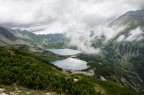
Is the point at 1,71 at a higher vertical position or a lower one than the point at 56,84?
higher

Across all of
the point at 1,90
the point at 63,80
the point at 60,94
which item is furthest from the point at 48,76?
the point at 1,90

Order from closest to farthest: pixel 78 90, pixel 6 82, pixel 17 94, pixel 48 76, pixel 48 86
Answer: pixel 17 94
pixel 6 82
pixel 48 86
pixel 78 90
pixel 48 76

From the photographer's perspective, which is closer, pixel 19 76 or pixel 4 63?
pixel 19 76

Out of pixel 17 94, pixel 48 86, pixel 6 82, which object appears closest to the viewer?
pixel 17 94

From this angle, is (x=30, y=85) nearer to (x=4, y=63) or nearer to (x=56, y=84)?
(x=56, y=84)

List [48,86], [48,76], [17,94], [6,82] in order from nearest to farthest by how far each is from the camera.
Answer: [17,94]
[6,82]
[48,86]
[48,76]

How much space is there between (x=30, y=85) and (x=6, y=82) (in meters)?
12.2

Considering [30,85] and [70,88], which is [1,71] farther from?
[70,88]

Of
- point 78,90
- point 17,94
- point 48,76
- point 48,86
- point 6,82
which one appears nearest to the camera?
point 17,94

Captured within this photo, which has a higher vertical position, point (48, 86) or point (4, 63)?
point (4, 63)

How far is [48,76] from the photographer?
14350 centimetres

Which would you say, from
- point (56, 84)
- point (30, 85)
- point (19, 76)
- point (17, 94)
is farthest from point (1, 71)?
point (17, 94)

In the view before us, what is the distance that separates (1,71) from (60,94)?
3457 cm

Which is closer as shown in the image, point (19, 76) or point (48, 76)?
point (19, 76)
